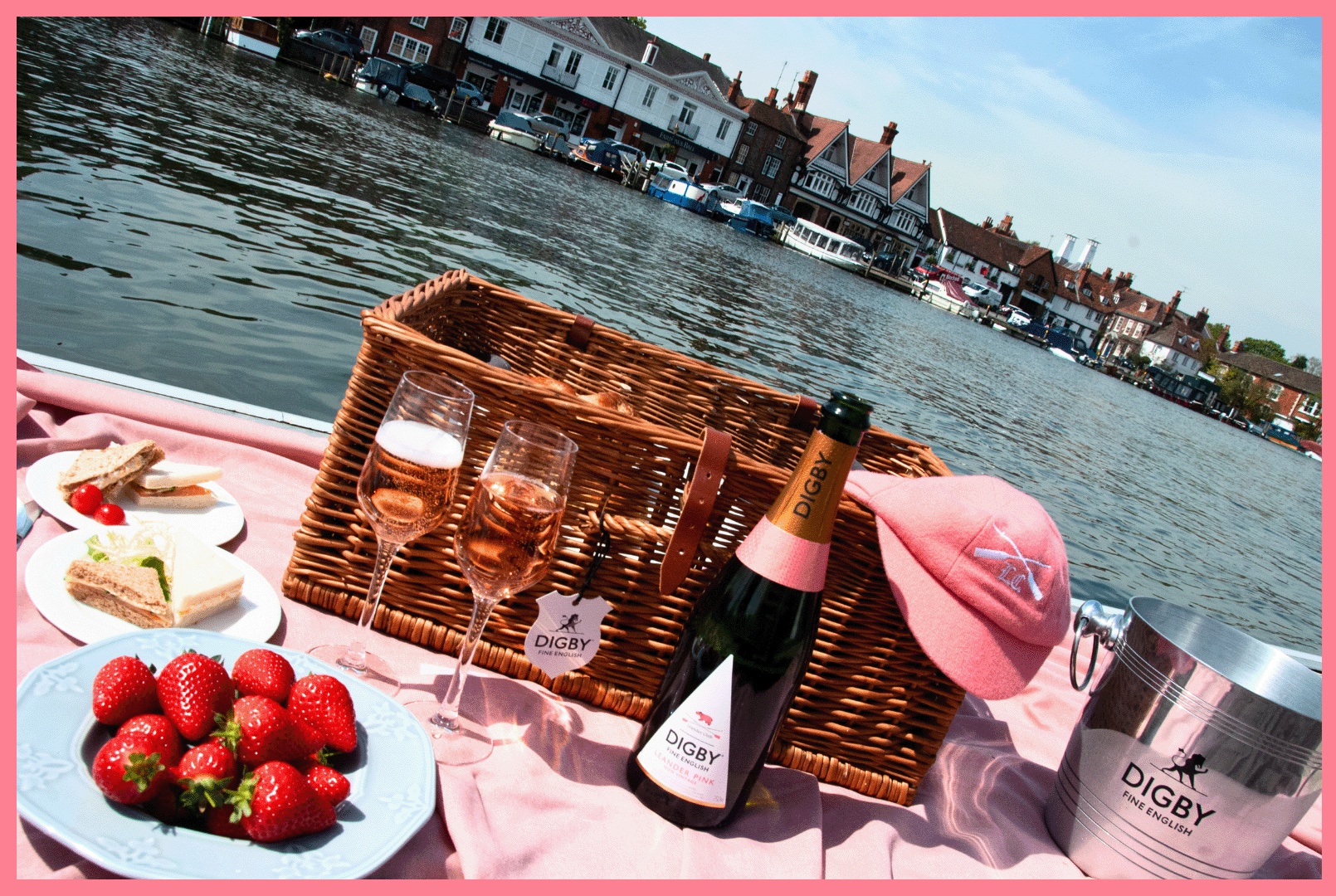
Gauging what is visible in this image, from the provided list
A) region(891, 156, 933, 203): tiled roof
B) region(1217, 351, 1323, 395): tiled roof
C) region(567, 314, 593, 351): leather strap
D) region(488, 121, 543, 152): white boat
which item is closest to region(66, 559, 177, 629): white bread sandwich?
region(567, 314, 593, 351): leather strap

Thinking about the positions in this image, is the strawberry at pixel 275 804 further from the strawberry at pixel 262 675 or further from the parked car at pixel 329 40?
the parked car at pixel 329 40

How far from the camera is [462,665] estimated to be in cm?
139

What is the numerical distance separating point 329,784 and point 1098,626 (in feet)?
4.45

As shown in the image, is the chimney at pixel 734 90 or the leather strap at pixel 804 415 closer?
the leather strap at pixel 804 415

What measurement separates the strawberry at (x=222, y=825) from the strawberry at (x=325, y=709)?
171 mm

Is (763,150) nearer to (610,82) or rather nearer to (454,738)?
(610,82)

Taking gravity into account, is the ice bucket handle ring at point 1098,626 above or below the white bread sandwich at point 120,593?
above

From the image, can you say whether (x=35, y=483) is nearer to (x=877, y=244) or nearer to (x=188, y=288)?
(x=188, y=288)

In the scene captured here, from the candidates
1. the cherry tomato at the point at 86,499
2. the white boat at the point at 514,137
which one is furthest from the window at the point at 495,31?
the cherry tomato at the point at 86,499

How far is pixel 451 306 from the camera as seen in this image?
8.00ft

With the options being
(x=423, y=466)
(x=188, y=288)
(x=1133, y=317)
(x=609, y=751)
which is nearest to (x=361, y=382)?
(x=423, y=466)

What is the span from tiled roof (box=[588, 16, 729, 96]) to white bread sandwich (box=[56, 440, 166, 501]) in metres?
51.0

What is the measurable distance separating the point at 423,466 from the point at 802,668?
722 mm

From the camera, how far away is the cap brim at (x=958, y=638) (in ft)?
4.67
